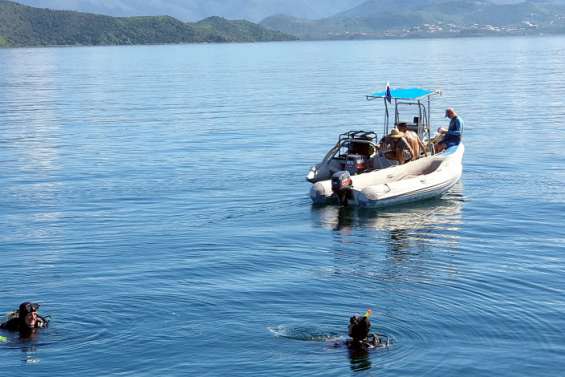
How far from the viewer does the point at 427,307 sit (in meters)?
19.3

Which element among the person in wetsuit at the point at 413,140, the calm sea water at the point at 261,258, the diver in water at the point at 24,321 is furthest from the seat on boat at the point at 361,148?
the diver in water at the point at 24,321

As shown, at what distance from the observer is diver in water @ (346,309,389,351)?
16594 millimetres

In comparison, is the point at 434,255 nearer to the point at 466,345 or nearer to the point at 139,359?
the point at 466,345

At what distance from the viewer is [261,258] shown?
76.6 ft

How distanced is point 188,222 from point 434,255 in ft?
24.8

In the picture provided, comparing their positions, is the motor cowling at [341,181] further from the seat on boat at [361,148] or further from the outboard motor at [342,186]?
the seat on boat at [361,148]

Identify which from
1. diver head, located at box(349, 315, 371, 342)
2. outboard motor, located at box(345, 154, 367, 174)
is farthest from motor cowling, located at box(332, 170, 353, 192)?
diver head, located at box(349, 315, 371, 342)

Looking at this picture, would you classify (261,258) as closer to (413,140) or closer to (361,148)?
(361,148)

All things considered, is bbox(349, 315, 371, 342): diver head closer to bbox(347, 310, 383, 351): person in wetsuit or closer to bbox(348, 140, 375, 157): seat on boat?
bbox(347, 310, 383, 351): person in wetsuit

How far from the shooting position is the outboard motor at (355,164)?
30.3 meters

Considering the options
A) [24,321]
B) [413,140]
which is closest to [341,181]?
[413,140]

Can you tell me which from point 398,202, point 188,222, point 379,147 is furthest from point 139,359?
point 379,147

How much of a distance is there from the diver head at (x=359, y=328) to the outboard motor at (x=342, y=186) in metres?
11.5

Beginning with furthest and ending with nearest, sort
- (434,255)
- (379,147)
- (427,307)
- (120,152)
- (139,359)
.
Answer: (120,152) → (379,147) → (434,255) → (427,307) → (139,359)
